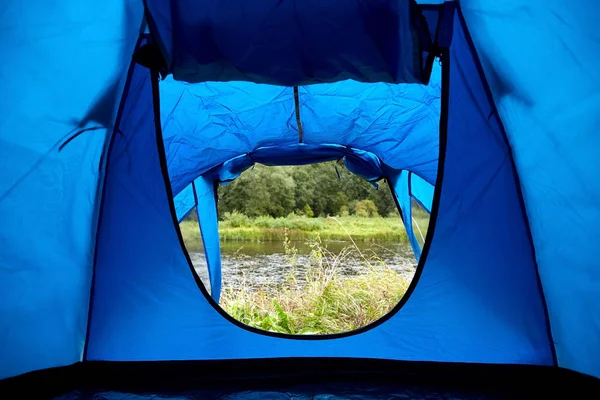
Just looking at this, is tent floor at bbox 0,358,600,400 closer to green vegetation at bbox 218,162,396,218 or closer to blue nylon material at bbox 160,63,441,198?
blue nylon material at bbox 160,63,441,198

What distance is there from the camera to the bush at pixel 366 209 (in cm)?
822

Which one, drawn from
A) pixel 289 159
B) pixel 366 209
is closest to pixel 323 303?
pixel 289 159

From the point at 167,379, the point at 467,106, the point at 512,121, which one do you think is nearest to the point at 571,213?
the point at 512,121

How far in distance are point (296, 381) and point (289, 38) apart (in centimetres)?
83

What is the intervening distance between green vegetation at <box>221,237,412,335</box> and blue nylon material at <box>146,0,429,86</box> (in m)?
1.85

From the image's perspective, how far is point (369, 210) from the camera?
8.37 metres

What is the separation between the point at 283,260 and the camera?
5.69 metres

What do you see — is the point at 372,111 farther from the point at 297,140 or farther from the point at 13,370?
the point at 13,370

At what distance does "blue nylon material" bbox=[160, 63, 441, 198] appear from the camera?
5.59ft

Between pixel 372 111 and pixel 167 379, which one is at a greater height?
pixel 372 111

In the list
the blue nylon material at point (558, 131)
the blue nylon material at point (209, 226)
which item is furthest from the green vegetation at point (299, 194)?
the blue nylon material at point (558, 131)

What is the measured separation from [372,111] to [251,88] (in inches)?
18.4

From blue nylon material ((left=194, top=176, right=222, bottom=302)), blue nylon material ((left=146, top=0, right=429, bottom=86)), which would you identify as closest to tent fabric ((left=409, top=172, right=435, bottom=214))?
blue nylon material ((left=194, top=176, right=222, bottom=302))

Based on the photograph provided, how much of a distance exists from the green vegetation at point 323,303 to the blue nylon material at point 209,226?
1.49 ft
